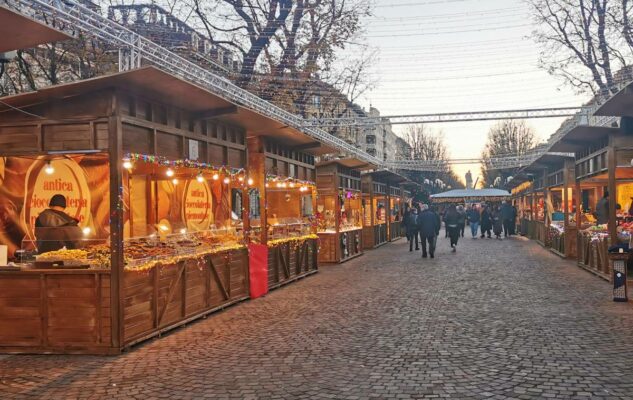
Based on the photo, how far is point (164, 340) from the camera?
7277 millimetres

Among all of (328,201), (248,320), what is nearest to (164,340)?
(248,320)

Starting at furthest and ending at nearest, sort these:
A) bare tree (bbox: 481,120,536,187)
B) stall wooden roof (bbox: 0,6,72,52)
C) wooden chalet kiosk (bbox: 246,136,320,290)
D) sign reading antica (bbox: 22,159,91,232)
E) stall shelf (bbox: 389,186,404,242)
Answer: bare tree (bbox: 481,120,536,187) → stall shelf (bbox: 389,186,404,242) → wooden chalet kiosk (bbox: 246,136,320,290) → sign reading antica (bbox: 22,159,91,232) → stall wooden roof (bbox: 0,6,72,52)

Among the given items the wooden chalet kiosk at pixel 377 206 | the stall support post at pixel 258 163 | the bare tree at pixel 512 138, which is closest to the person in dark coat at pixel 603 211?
the stall support post at pixel 258 163

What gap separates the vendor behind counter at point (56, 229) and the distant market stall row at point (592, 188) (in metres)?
8.10

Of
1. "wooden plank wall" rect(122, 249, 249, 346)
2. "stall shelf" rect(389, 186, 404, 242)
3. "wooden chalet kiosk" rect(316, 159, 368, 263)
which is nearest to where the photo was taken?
"wooden plank wall" rect(122, 249, 249, 346)

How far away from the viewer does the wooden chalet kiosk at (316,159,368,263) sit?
17.1 meters

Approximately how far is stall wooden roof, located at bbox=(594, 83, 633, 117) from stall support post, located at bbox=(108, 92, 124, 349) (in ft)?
23.1

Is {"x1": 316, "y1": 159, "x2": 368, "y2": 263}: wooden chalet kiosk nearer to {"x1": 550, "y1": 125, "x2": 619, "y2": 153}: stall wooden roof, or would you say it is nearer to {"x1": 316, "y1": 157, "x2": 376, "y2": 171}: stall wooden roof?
{"x1": 316, "y1": 157, "x2": 376, "y2": 171}: stall wooden roof

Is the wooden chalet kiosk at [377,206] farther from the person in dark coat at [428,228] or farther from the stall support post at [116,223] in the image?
the stall support post at [116,223]

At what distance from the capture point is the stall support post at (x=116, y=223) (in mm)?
6594

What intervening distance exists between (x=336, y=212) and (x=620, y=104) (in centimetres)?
892

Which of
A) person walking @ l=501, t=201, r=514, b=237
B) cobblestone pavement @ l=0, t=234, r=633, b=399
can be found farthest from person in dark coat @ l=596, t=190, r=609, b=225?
person walking @ l=501, t=201, r=514, b=237

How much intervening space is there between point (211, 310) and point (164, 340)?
1686mm

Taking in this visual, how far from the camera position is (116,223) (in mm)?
6762
